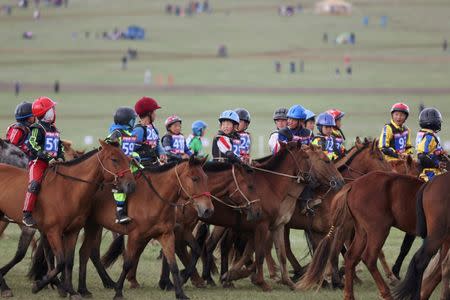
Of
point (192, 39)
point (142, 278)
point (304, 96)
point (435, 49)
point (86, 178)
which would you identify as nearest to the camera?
point (86, 178)

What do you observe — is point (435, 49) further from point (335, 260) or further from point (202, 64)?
point (335, 260)

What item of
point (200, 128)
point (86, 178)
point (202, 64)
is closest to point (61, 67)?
point (202, 64)

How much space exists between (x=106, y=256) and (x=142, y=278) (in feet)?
2.45

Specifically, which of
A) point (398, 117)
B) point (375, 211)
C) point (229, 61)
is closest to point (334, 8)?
point (229, 61)

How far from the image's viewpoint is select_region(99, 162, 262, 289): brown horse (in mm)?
14977

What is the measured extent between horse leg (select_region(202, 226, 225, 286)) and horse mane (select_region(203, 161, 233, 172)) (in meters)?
1.18

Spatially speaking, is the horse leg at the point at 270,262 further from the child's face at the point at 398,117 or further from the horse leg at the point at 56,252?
the horse leg at the point at 56,252

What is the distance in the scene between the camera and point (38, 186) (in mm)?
13969

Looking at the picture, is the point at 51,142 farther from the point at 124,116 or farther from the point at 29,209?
the point at 124,116

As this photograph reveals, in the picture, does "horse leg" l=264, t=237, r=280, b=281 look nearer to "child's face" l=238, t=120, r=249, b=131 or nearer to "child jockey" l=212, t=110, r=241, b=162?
"child jockey" l=212, t=110, r=241, b=162

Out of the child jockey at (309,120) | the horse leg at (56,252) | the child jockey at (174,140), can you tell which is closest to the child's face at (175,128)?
the child jockey at (174,140)

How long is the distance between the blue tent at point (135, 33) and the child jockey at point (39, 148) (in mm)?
94058

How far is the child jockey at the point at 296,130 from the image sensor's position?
55.5ft

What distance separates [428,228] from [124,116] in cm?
454
